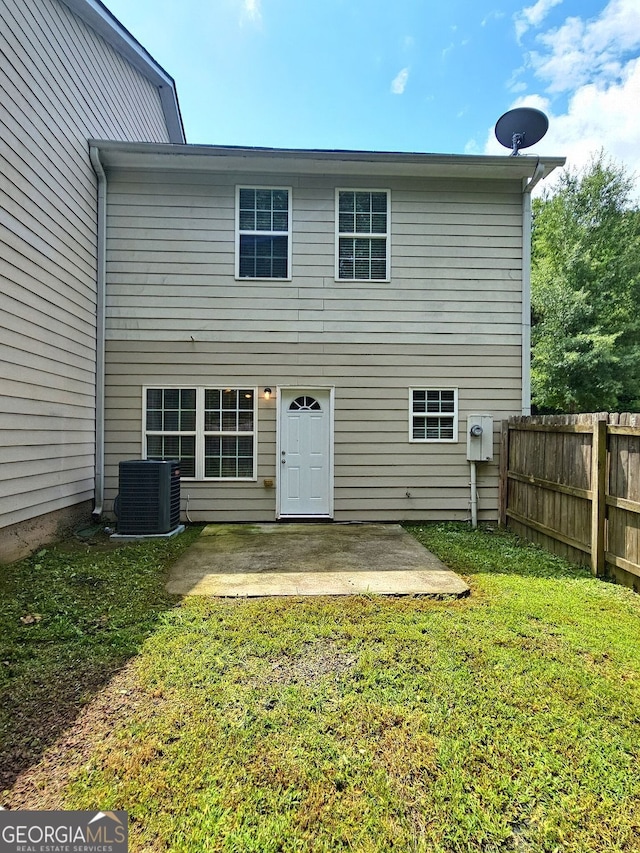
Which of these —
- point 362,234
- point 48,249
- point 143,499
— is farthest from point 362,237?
point 143,499

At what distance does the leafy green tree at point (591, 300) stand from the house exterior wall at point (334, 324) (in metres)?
9.99

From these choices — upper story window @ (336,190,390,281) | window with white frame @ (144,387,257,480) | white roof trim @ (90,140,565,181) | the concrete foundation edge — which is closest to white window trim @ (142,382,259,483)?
window with white frame @ (144,387,257,480)

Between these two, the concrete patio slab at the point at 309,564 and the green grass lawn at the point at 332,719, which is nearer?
the green grass lawn at the point at 332,719

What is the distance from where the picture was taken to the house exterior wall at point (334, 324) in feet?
19.2

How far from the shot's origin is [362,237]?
6039 mm

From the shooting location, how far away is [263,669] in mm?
2289

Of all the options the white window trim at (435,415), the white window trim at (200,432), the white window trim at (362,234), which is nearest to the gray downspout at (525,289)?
the white window trim at (435,415)

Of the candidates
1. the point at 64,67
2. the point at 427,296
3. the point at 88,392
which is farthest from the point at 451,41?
the point at 88,392

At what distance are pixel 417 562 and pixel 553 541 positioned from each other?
1.76 m

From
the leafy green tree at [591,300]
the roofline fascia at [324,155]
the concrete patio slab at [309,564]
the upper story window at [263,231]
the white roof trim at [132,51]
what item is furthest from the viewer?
the leafy green tree at [591,300]

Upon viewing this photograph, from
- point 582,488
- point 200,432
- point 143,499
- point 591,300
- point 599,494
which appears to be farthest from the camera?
point 591,300

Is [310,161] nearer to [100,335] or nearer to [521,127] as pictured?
[521,127]

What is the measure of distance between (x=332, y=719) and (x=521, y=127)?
25.8ft

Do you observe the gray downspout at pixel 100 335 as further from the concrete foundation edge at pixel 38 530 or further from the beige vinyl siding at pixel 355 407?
the concrete foundation edge at pixel 38 530
